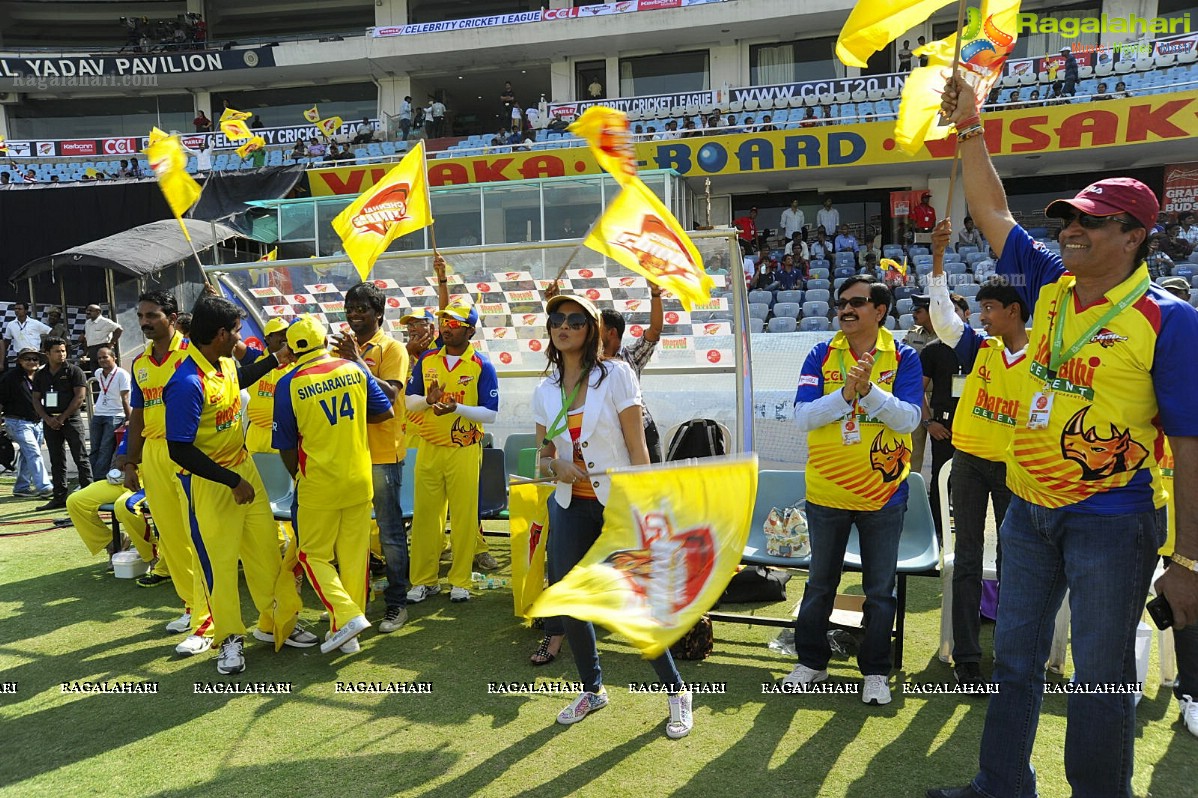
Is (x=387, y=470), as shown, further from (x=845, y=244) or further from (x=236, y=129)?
(x=845, y=244)

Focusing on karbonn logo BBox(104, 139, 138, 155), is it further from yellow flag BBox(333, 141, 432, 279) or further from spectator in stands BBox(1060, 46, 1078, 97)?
spectator in stands BBox(1060, 46, 1078, 97)

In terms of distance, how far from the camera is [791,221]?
19.5 meters

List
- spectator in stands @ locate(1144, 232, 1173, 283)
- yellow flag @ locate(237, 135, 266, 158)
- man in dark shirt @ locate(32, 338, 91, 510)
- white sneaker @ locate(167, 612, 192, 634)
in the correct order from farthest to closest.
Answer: yellow flag @ locate(237, 135, 266, 158)
spectator in stands @ locate(1144, 232, 1173, 283)
man in dark shirt @ locate(32, 338, 91, 510)
white sneaker @ locate(167, 612, 192, 634)

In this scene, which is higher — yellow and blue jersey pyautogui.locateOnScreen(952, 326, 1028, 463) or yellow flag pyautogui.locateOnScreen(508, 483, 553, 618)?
yellow and blue jersey pyautogui.locateOnScreen(952, 326, 1028, 463)

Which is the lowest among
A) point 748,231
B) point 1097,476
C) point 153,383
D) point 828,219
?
point 1097,476

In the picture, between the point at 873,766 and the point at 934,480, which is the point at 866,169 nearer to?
the point at 934,480

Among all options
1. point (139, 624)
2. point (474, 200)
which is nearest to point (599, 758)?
point (139, 624)

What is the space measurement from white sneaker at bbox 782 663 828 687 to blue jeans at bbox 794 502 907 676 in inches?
8.4

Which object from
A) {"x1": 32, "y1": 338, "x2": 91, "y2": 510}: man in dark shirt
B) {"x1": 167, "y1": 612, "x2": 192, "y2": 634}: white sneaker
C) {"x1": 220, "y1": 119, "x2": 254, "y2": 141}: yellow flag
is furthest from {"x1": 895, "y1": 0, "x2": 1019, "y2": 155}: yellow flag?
{"x1": 32, "y1": 338, "x2": 91, "y2": 510}: man in dark shirt

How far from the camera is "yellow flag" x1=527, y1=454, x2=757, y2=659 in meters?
2.54

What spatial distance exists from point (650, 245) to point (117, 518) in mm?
4775

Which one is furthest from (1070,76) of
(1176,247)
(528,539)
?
(528,539)

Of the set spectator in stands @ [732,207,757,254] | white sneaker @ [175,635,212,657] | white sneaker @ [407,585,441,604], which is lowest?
white sneaker @ [407,585,441,604]

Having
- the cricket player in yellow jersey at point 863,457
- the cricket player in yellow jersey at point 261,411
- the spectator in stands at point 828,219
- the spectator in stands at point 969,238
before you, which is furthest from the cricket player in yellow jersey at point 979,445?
the spectator in stands at point 828,219
